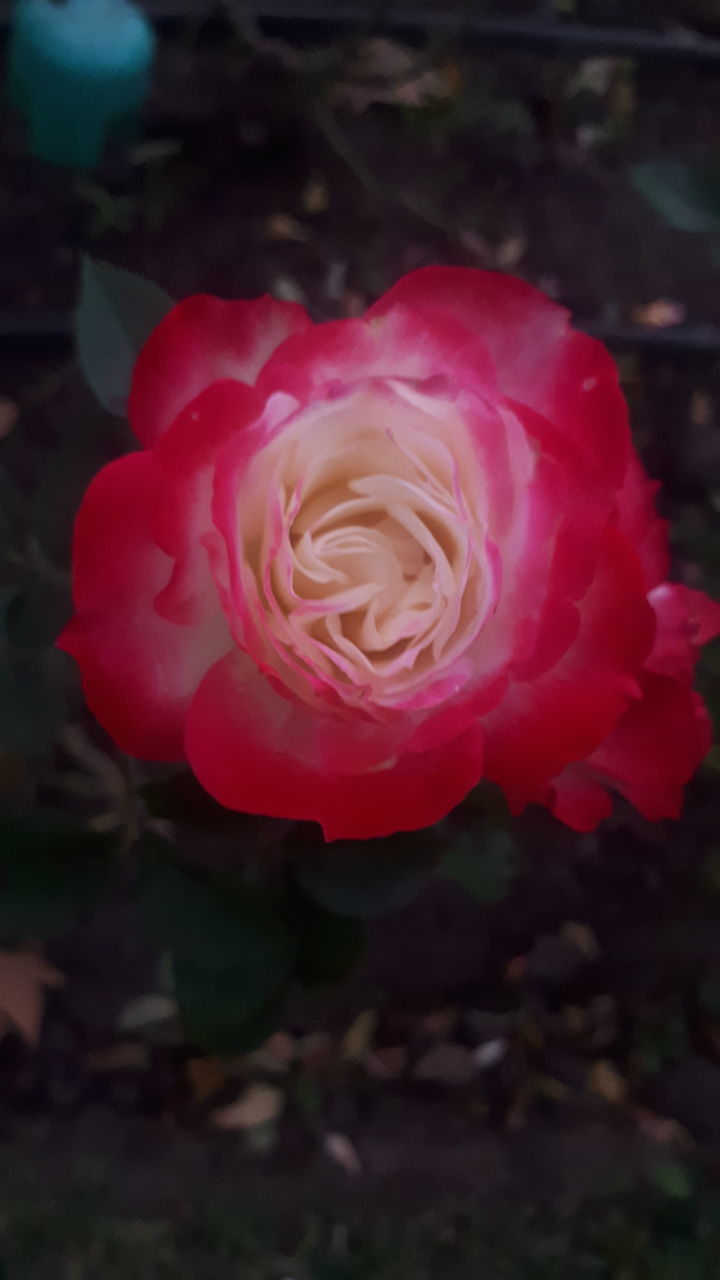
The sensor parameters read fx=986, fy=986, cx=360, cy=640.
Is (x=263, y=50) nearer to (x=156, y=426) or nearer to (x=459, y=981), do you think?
(x=156, y=426)

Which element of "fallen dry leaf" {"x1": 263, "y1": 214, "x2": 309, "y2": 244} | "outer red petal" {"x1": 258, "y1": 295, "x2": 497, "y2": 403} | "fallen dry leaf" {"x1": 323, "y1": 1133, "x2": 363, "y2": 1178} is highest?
"outer red petal" {"x1": 258, "y1": 295, "x2": 497, "y2": 403}

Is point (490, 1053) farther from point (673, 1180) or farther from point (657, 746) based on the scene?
point (657, 746)

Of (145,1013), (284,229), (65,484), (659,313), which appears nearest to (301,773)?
(65,484)

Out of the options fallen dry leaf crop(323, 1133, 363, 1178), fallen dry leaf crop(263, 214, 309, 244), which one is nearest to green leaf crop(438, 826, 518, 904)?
fallen dry leaf crop(323, 1133, 363, 1178)

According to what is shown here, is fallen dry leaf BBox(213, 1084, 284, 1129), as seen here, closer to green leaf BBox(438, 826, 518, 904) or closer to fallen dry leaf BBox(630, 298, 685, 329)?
green leaf BBox(438, 826, 518, 904)

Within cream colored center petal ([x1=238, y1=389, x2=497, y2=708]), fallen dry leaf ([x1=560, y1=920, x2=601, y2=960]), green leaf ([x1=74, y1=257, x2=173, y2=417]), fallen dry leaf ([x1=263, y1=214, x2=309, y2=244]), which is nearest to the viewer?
cream colored center petal ([x1=238, y1=389, x2=497, y2=708])
